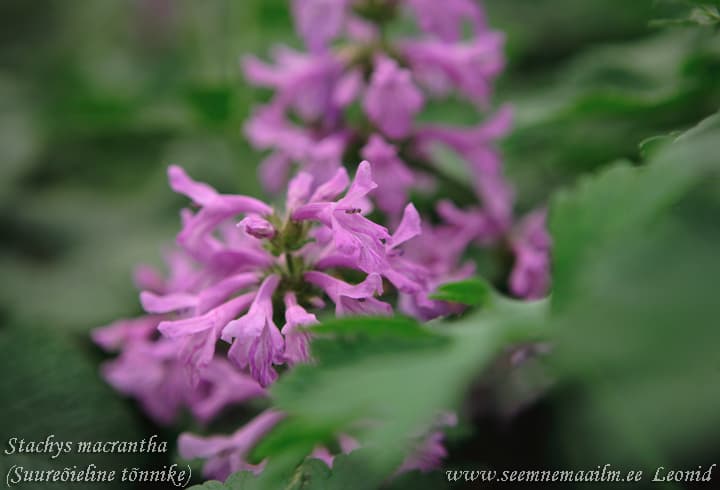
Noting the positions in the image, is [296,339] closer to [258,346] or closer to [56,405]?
[258,346]

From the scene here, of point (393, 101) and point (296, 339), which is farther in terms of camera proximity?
point (393, 101)

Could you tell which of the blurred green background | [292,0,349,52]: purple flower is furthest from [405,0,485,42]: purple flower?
the blurred green background

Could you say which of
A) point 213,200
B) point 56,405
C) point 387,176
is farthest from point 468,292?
point 56,405

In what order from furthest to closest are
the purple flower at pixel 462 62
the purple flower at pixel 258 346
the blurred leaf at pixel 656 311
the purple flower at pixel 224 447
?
the purple flower at pixel 462 62 → the purple flower at pixel 224 447 → the purple flower at pixel 258 346 → the blurred leaf at pixel 656 311

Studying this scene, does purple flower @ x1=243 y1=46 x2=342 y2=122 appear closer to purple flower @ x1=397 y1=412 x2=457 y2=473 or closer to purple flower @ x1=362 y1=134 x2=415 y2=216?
purple flower @ x1=362 y1=134 x2=415 y2=216

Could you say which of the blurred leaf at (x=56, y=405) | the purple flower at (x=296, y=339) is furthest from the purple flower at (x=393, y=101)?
the blurred leaf at (x=56, y=405)

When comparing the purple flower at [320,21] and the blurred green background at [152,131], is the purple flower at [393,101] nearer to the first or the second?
the purple flower at [320,21]

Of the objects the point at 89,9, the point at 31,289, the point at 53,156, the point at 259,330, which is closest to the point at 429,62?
the point at 259,330
